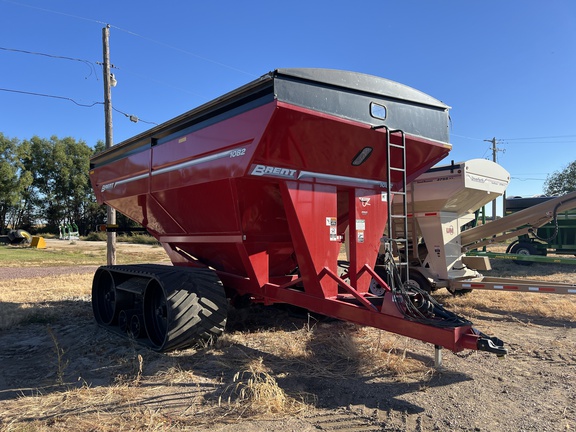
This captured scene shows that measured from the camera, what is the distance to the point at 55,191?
48094 mm

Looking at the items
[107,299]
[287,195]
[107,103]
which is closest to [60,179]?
[107,103]

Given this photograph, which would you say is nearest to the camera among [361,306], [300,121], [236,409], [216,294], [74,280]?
[236,409]

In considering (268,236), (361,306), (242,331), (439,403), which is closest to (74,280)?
(242,331)

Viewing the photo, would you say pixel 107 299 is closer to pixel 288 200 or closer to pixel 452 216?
pixel 288 200

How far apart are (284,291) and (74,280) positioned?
928 centimetres

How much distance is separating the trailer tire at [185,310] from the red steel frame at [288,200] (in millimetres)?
518

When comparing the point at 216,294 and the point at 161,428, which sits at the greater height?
the point at 216,294

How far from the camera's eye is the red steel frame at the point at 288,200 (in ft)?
13.9

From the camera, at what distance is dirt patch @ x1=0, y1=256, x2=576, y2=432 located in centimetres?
332

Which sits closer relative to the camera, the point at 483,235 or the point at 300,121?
the point at 300,121

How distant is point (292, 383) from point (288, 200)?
5.81 feet

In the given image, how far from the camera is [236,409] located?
3.50 metres

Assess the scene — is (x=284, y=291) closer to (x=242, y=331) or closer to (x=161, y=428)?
(x=242, y=331)

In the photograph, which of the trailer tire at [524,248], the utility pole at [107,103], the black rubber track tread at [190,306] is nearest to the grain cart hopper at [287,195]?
the black rubber track tread at [190,306]
